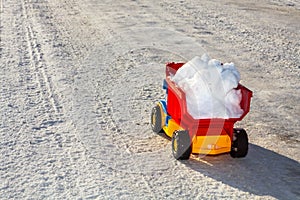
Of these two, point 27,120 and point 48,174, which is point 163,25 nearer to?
point 27,120

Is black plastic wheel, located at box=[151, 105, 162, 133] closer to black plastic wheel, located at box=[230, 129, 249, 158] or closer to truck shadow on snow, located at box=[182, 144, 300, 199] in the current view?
truck shadow on snow, located at box=[182, 144, 300, 199]

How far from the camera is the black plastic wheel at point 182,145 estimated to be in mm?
4855

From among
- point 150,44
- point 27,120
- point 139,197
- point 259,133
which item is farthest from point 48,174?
point 150,44

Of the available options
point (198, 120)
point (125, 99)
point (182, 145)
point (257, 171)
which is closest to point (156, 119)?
point (182, 145)

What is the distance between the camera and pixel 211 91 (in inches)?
195

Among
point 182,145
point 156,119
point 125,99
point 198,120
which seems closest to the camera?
point 198,120

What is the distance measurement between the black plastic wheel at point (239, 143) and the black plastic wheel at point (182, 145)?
0.39m

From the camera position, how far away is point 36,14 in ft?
35.7

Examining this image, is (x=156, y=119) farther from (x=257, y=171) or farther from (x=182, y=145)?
(x=257, y=171)

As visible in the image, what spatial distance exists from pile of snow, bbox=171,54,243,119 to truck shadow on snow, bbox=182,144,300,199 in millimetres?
412

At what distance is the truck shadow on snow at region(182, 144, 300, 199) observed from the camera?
4.55 meters

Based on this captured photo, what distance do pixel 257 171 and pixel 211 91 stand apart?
754mm

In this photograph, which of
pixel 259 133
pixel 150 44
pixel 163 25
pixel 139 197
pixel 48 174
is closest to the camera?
pixel 139 197

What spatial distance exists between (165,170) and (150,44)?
4251 millimetres
